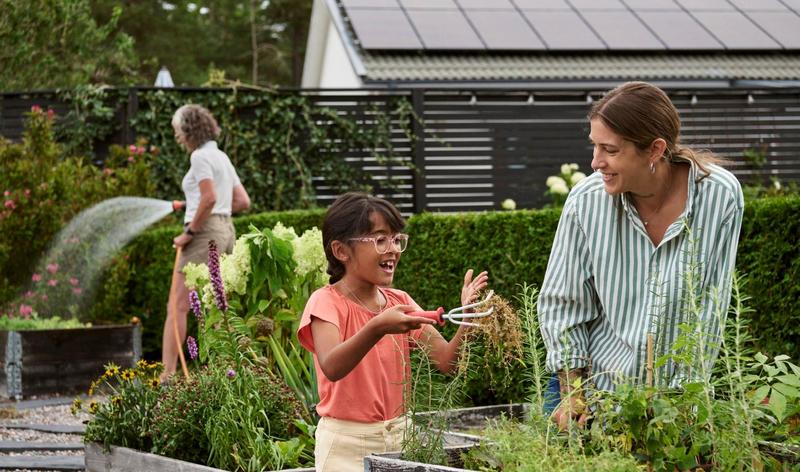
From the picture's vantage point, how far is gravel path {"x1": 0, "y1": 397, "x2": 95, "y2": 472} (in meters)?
6.08

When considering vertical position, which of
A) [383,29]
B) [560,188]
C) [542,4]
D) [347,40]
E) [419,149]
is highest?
[542,4]

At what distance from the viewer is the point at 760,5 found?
55.8ft

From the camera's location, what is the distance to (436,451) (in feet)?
8.16

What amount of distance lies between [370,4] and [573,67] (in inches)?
121

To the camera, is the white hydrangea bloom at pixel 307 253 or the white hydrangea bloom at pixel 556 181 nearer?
the white hydrangea bloom at pixel 307 253

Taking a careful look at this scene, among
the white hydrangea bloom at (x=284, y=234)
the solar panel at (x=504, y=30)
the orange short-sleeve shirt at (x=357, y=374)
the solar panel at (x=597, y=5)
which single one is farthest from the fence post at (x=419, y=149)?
the orange short-sleeve shirt at (x=357, y=374)

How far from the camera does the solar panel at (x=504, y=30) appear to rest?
14.6m

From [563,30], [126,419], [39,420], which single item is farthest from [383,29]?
[126,419]

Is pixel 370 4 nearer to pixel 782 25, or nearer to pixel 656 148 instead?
pixel 782 25

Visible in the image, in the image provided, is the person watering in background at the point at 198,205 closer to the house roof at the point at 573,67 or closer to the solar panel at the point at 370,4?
the house roof at the point at 573,67

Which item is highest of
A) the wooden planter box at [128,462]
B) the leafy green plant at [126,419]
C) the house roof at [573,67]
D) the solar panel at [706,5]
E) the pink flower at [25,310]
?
the solar panel at [706,5]

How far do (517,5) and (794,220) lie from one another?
1159 cm

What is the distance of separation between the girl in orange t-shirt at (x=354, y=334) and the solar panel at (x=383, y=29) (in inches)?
439

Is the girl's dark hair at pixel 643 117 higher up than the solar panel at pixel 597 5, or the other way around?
the solar panel at pixel 597 5
